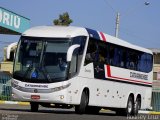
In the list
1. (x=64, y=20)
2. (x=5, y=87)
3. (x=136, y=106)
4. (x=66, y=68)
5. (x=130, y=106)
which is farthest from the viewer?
(x=64, y=20)

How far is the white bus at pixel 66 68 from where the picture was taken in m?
20.9

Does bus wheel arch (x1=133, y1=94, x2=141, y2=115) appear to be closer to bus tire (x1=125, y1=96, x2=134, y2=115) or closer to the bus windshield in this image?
bus tire (x1=125, y1=96, x2=134, y2=115)

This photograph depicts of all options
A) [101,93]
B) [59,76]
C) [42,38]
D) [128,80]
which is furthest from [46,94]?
[128,80]

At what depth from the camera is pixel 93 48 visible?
75.1ft

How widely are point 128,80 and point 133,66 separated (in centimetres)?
92

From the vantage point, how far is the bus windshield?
20859mm

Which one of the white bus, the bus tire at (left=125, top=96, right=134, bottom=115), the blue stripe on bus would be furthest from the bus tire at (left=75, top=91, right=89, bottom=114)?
the bus tire at (left=125, top=96, right=134, bottom=115)

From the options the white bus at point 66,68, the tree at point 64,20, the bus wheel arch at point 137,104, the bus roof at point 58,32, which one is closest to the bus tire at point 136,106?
the bus wheel arch at point 137,104

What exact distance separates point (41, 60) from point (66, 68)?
3.29ft

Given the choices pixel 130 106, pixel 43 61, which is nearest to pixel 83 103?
pixel 43 61

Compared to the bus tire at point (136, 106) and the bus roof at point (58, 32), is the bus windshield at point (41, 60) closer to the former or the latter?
the bus roof at point (58, 32)

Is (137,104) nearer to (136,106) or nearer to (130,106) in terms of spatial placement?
(136,106)

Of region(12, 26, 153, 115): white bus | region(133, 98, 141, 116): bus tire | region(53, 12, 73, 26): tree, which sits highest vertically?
region(53, 12, 73, 26): tree

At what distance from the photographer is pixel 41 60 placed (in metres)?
21.0
